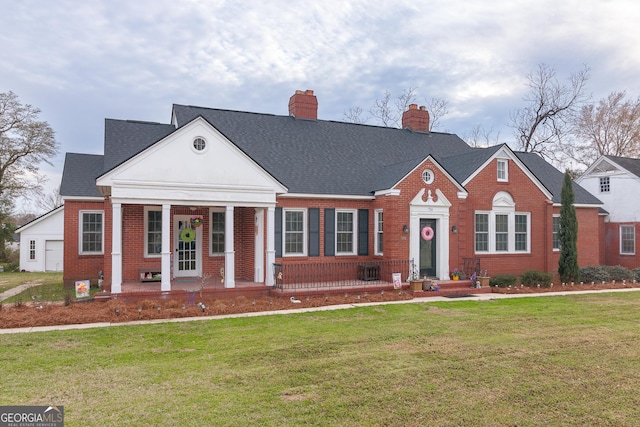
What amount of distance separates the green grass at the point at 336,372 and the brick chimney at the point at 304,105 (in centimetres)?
1265

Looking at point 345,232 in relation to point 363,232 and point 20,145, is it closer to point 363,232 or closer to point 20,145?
point 363,232

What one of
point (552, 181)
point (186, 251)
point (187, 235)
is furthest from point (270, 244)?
point (552, 181)

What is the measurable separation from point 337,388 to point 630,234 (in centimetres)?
2314

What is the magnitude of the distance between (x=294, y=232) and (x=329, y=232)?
134 cm

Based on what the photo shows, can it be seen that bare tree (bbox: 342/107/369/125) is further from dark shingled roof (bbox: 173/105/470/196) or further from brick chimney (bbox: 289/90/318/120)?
brick chimney (bbox: 289/90/318/120)

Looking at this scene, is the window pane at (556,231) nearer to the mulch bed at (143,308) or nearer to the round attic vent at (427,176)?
the round attic vent at (427,176)

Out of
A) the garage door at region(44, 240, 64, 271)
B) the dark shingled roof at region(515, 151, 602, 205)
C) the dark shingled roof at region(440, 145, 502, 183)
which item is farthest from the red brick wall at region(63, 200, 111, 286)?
the dark shingled roof at region(515, 151, 602, 205)

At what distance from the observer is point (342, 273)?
55.2ft

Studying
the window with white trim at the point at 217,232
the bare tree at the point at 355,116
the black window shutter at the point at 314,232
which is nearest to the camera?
the window with white trim at the point at 217,232

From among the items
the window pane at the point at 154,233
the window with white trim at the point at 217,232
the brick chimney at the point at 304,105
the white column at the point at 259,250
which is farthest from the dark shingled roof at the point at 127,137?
the brick chimney at the point at 304,105

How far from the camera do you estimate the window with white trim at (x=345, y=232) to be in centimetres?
1711

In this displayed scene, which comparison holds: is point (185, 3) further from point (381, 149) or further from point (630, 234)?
point (630, 234)

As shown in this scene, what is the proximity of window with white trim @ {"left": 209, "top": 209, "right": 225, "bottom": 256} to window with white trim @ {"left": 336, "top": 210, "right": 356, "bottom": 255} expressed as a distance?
14.1 ft

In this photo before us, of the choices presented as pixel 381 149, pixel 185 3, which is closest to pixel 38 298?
pixel 185 3
